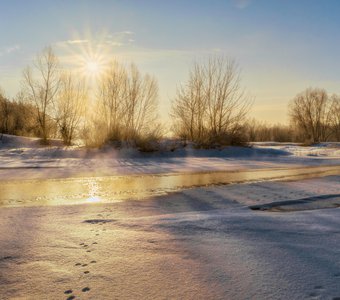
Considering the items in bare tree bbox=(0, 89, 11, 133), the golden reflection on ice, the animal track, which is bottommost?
the golden reflection on ice

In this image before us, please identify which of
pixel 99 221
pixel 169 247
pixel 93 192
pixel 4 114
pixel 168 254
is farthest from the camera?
pixel 4 114

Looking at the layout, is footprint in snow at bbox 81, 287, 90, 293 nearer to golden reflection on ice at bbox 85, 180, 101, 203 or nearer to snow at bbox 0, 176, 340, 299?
snow at bbox 0, 176, 340, 299

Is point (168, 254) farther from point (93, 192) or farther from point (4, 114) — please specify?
point (4, 114)

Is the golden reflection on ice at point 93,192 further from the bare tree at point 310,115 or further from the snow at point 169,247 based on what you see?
the bare tree at point 310,115

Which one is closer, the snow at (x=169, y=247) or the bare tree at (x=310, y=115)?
the snow at (x=169, y=247)

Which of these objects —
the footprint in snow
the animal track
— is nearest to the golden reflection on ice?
the animal track

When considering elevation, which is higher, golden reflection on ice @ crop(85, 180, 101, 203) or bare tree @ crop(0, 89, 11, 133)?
bare tree @ crop(0, 89, 11, 133)

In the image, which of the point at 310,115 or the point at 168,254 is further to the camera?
the point at 310,115

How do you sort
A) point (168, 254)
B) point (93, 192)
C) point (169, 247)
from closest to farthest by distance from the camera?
point (168, 254), point (169, 247), point (93, 192)

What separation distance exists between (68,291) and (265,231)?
239 centimetres

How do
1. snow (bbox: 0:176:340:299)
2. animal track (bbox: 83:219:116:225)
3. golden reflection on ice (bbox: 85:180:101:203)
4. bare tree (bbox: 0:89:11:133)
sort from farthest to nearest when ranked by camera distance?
bare tree (bbox: 0:89:11:133) < golden reflection on ice (bbox: 85:180:101:203) < animal track (bbox: 83:219:116:225) < snow (bbox: 0:176:340:299)

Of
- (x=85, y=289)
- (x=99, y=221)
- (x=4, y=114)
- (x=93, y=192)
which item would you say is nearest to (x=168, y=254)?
(x=85, y=289)

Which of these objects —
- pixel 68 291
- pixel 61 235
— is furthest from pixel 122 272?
pixel 61 235

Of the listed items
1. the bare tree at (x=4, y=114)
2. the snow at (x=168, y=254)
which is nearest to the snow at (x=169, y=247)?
the snow at (x=168, y=254)
